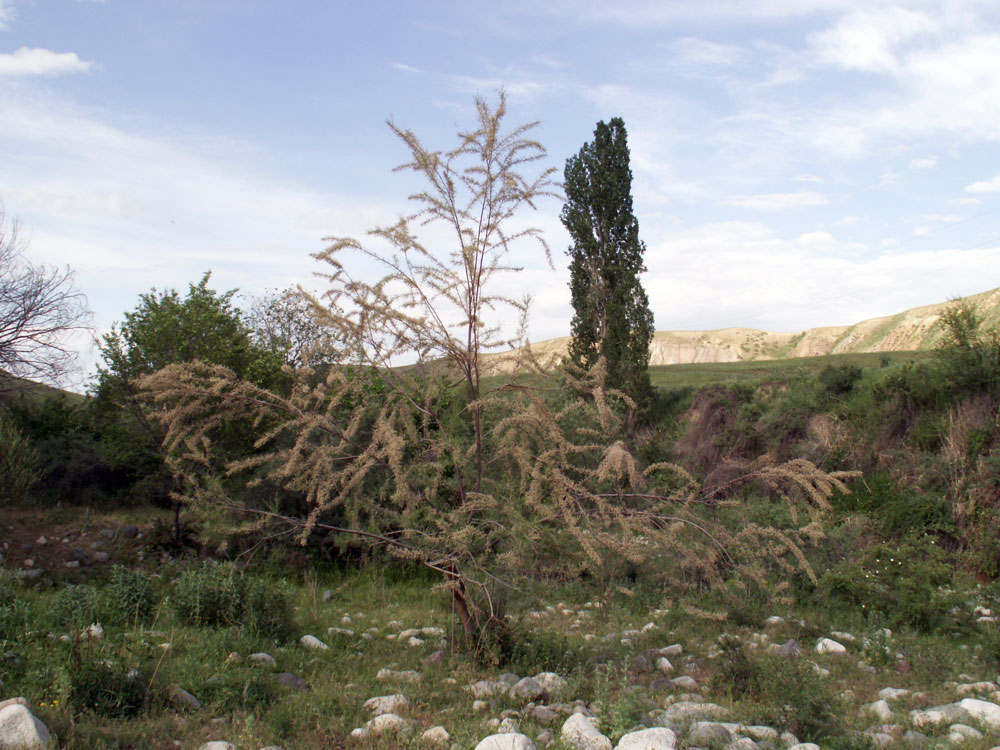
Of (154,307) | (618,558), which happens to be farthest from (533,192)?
(154,307)

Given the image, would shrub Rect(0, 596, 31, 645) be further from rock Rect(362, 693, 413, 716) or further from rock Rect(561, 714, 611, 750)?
rock Rect(561, 714, 611, 750)

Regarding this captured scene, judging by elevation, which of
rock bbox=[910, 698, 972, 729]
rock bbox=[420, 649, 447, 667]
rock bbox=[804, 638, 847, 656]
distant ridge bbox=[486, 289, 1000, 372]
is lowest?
rock bbox=[804, 638, 847, 656]

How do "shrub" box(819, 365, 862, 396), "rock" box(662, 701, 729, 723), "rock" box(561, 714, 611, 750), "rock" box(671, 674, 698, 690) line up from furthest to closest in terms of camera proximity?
"shrub" box(819, 365, 862, 396) < "rock" box(671, 674, 698, 690) < "rock" box(662, 701, 729, 723) < "rock" box(561, 714, 611, 750)

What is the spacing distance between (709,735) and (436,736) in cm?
159

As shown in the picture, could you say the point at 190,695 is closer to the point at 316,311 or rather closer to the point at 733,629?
the point at 316,311

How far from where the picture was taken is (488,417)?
8406mm

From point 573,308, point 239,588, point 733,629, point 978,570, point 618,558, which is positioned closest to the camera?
point 239,588

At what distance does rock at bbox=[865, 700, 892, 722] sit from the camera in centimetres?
477

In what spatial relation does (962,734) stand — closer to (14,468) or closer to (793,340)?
(14,468)

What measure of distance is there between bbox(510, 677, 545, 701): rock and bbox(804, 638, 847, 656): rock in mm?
3108

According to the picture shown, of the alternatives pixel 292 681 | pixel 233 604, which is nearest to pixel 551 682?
pixel 292 681

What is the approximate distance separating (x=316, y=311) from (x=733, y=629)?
569cm

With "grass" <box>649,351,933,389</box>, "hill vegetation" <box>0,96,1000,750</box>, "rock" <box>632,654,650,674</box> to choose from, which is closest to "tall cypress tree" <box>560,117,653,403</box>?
"grass" <box>649,351,933,389</box>

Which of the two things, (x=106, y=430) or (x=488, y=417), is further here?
(x=106, y=430)
